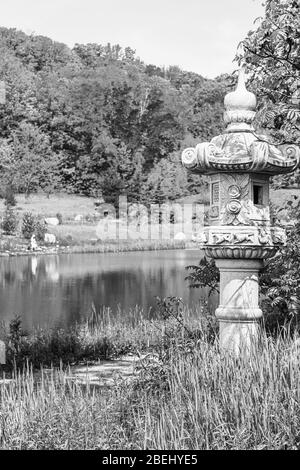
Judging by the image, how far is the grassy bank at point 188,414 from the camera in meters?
3.19

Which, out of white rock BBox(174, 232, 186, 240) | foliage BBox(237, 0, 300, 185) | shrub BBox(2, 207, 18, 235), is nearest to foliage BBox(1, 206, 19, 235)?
shrub BBox(2, 207, 18, 235)

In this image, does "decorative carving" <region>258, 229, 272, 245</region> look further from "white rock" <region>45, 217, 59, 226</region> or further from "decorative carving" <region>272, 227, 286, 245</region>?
"white rock" <region>45, 217, 59, 226</region>

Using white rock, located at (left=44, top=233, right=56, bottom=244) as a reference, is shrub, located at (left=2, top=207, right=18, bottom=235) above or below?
above

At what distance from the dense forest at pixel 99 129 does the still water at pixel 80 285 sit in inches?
516

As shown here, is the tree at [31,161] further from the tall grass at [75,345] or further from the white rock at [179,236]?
the tall grass at [75,345]

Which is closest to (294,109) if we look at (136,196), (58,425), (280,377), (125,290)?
(280,377)

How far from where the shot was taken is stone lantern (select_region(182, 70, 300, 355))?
4.72 metres

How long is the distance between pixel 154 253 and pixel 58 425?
84.5ft

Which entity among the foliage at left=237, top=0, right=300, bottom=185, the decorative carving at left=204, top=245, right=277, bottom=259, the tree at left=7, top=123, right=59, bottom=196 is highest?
the tree at left=7, top=123, right=59, bottom=196

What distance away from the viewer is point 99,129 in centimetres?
4588

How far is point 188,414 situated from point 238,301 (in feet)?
5.05

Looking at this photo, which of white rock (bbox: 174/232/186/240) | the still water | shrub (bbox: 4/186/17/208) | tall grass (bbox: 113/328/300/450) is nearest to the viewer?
tall grass (bbox: 113/328/300/450)

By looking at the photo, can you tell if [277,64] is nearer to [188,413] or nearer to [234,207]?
[234,207]

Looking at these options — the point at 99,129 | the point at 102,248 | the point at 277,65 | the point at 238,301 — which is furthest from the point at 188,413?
the point at 99,129
